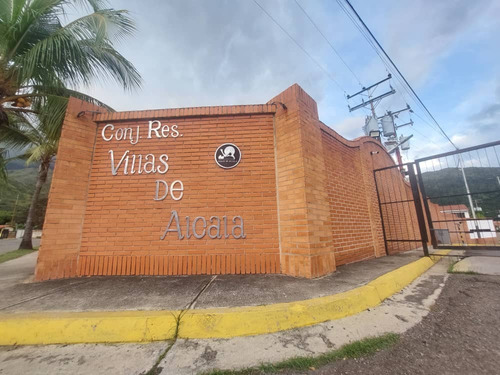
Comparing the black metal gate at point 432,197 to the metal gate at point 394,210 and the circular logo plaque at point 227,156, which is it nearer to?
the metal gate at point 394,210

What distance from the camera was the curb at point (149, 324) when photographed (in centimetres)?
177

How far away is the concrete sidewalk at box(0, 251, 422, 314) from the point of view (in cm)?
215

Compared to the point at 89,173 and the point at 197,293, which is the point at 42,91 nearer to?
the point at 89,173

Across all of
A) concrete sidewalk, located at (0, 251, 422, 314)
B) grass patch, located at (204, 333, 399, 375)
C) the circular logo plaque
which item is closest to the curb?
concrete sidewalk, located at (0, 251, 422, 314)

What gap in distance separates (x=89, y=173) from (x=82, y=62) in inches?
129

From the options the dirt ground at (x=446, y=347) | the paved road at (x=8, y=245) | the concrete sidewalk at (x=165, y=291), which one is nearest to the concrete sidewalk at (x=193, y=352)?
the dirt ground at (x=446, y=347)

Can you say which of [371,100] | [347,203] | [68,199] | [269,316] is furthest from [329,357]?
[371,100]

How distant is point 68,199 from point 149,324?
294 cm

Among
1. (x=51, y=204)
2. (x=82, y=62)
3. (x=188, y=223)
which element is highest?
(x=82, y=62)

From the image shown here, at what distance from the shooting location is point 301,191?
10.7 ft

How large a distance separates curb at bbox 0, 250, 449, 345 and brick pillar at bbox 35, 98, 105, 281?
1482 millimetres

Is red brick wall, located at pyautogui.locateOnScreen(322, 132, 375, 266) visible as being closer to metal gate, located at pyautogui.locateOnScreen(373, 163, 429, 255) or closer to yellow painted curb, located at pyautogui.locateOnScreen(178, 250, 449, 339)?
metal gate, located at pyautogui.locateOnScreen(373, 163, 429, 255)

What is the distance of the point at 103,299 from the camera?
2.34 meters

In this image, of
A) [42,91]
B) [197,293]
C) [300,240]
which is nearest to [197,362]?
[197,293]
